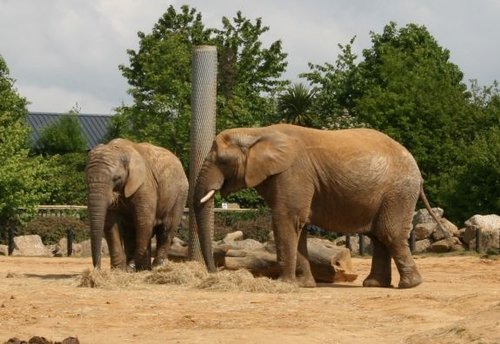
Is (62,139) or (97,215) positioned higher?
(62,139)

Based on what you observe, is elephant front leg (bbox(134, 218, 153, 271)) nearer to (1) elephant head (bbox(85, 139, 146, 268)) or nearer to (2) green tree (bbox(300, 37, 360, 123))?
(1) elephant head (bbox(85, 139, 146, 268))

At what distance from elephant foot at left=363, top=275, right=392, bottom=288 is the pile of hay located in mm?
1973

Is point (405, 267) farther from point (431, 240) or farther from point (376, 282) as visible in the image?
point (431, 240)

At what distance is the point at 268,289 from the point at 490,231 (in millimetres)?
13871

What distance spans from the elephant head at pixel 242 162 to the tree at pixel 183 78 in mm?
26046

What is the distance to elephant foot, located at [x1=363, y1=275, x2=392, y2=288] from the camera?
68.9 ft

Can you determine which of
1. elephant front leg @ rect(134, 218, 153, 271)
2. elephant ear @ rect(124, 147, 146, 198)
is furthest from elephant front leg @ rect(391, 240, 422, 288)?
elephant ear @ rect(124, 147, 146, 198)

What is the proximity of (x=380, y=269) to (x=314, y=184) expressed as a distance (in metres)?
1.85

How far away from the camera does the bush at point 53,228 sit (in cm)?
3584

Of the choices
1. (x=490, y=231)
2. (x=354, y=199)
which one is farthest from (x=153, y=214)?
(x=490, y=231)

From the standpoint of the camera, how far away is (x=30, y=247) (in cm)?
3378

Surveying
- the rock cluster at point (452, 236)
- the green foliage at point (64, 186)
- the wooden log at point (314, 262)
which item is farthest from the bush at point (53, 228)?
the wooden log at point (314, 262)

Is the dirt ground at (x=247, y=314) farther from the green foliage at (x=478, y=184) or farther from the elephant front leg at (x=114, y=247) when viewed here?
the green foliage at (x=478, y=184)

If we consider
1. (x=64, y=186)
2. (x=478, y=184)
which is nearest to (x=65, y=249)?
(x=478, y=184)
